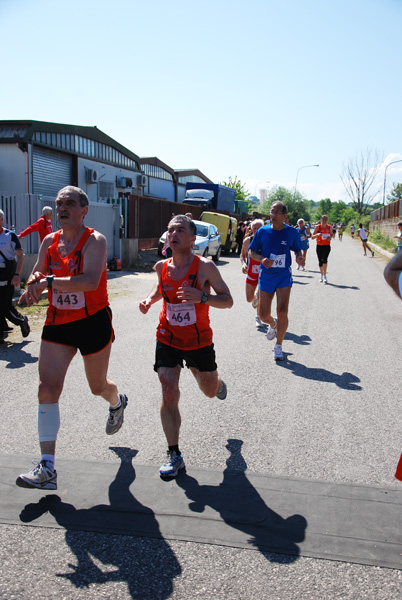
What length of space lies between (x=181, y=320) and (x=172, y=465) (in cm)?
103

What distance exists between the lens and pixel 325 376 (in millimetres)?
6555

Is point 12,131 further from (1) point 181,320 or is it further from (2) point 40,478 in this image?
(2) point 40,478

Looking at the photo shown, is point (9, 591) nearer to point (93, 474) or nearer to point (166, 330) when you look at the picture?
point (93, 474)

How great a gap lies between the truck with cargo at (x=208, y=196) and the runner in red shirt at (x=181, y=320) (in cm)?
2986

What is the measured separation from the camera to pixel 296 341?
8.49 meters

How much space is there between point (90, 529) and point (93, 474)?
2.28 ft

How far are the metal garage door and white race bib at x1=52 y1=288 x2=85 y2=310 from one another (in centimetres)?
2033

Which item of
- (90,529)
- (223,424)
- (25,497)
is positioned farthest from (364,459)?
(25,497)

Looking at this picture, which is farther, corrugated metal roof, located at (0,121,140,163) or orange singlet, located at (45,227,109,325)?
corrugated metal roof, located at (0,121,140,163)

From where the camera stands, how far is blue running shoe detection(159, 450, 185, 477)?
375 cm

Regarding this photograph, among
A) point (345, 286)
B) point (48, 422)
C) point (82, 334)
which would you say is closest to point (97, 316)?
point (82, 334)

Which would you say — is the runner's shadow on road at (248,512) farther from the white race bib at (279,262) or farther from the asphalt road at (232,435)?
the white race bib at (279,262)

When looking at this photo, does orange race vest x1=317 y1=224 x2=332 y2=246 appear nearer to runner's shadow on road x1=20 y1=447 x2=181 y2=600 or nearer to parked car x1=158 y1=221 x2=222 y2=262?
parked car x1=158 y1=221 x2=222 y2=262

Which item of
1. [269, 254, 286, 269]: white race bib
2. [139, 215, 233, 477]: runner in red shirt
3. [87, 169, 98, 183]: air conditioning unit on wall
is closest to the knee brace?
[139, 215, 233, 477]: runner in red shirt
